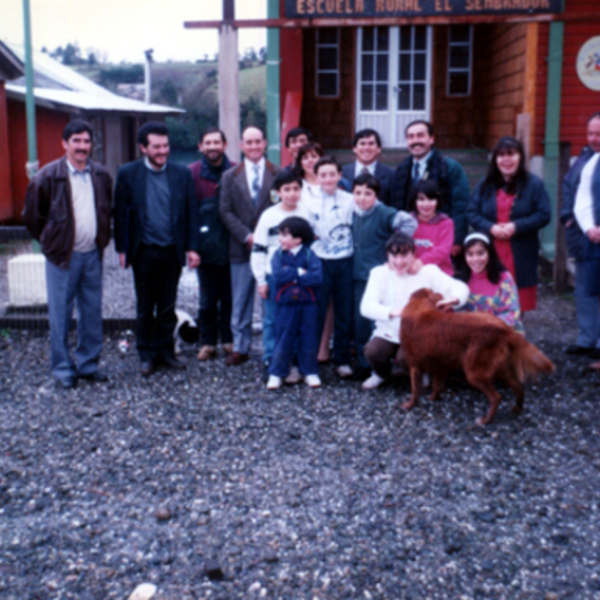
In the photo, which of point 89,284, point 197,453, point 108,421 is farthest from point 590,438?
point 89,284

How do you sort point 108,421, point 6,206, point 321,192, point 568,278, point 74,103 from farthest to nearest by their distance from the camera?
point 74,103 < point 6,206 < point 568,278 < point 321,192 < point 108,421

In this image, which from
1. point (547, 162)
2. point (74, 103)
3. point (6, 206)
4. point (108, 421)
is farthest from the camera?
point (74, 103)

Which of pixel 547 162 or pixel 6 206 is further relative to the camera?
pixel 6 206

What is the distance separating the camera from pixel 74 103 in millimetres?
16906

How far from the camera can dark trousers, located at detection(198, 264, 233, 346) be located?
20.0 feet

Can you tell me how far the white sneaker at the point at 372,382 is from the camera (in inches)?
214

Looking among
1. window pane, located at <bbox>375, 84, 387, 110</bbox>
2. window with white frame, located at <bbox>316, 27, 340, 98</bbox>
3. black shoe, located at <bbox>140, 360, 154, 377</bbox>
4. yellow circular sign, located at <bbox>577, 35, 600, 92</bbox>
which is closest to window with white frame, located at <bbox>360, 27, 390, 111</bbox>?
window pane, located at <bbox>375, 84, 387, 110</bbox>

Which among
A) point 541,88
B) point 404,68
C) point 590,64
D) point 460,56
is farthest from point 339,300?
point 460,56

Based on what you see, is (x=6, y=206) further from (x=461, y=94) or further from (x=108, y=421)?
(x=108, y=421)

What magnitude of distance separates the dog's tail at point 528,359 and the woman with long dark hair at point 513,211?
113 cm

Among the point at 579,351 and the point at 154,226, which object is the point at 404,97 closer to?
the point at 579,351

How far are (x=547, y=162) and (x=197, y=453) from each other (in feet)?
21.7

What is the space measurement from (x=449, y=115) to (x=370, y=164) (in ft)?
24.7

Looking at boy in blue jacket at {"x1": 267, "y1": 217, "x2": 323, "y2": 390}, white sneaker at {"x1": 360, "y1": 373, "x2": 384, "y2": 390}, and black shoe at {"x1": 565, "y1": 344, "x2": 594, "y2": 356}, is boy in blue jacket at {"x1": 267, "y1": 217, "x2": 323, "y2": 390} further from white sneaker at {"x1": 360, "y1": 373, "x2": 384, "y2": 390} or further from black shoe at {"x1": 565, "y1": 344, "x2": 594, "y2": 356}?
black shoe at {"x1": 565, "y1": 344, "x2": 594, "y2": 356}
